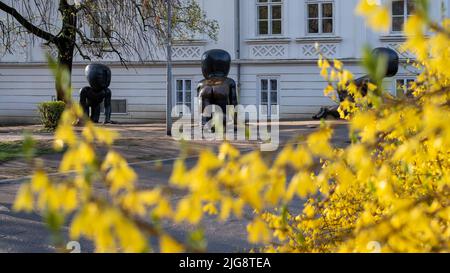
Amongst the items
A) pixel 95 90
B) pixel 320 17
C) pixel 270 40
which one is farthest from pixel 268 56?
pixel 95 90

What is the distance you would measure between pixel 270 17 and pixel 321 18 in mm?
2089

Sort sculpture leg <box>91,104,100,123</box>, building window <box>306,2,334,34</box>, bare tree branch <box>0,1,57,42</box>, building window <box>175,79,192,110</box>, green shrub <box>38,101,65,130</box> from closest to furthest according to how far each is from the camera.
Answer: bare tree branch <box>0,1,57,42</box> → green shrub <box>38,101,65,130</box> → sculpture leg <box>91,104,100,123</box> → building window <box>306,2,334,34</box> → building window <box>175,79,192,110</box>

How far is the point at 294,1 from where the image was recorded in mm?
27656

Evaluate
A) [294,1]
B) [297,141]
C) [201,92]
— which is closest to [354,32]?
[294,1]

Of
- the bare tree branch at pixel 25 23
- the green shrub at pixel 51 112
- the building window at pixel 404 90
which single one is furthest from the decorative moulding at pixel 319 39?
the building window at pixel 404 90

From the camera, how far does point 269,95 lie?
91.7 feet

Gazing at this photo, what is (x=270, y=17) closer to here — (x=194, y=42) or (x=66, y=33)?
(x=194, y=42)

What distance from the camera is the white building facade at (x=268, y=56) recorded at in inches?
1057

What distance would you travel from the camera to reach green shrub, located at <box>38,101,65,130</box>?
20703mm

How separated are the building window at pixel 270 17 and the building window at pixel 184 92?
3.72 m

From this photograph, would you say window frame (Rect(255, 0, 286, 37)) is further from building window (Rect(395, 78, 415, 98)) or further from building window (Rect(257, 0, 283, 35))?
building window (Rect(395, 78, 415, 98))

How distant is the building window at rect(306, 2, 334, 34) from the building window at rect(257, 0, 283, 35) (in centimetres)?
121

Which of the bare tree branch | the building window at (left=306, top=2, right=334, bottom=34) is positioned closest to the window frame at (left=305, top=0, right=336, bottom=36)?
the building window at (left=306, top=2, right=334, bottom=34)

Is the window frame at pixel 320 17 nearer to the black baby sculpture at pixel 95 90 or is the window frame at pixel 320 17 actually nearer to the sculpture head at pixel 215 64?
the sculpture head at pixel 215 64
